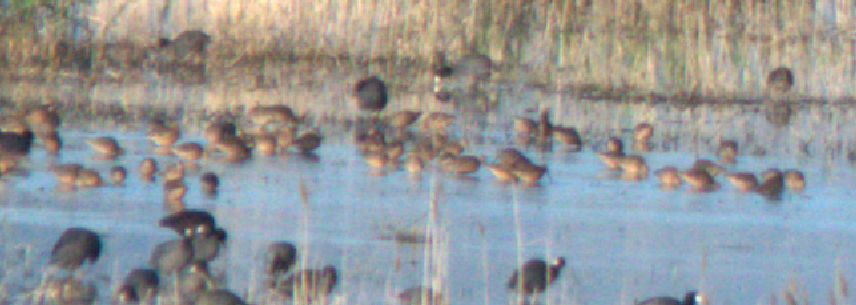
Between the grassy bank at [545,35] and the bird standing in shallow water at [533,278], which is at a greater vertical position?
the grassy bank at [545,35]

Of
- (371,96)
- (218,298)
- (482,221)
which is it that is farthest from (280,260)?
(371,96)

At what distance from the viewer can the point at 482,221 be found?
5660 mm

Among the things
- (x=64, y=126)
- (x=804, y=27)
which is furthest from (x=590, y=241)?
(x=804, y=27)

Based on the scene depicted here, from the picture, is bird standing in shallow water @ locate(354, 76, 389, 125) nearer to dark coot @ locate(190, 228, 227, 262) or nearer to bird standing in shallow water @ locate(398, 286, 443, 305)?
dark coot @ locate(190, 228, 227, 262)

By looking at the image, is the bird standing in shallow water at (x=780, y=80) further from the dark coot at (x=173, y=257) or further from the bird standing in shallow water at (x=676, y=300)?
the dark coot at (x=173, y=257)

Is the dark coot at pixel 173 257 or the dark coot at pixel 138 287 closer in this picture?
the dark coot at pixel 138 287

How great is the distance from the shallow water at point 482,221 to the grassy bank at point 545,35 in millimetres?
3108

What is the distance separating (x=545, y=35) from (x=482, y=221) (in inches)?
297

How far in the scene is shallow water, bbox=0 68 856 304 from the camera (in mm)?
4547

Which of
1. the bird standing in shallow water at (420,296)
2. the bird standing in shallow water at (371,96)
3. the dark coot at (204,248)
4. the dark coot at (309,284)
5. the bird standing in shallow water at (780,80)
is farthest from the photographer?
the bird standing in shallow water at (780,80)

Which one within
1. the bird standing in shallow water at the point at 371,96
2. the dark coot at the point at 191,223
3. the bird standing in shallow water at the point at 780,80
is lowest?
the dark coot at the point at 191,223

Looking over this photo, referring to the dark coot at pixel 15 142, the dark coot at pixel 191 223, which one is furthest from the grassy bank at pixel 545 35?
the dark coot at pixel 191 223

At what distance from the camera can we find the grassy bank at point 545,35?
11.7 metres

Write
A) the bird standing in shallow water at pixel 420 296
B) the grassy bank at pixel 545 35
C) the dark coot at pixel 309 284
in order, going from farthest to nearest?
the grassy bank at pixel 545 35, the dark coot at pixel 309 284, the bird standing in shallow water at pixel 420 296
